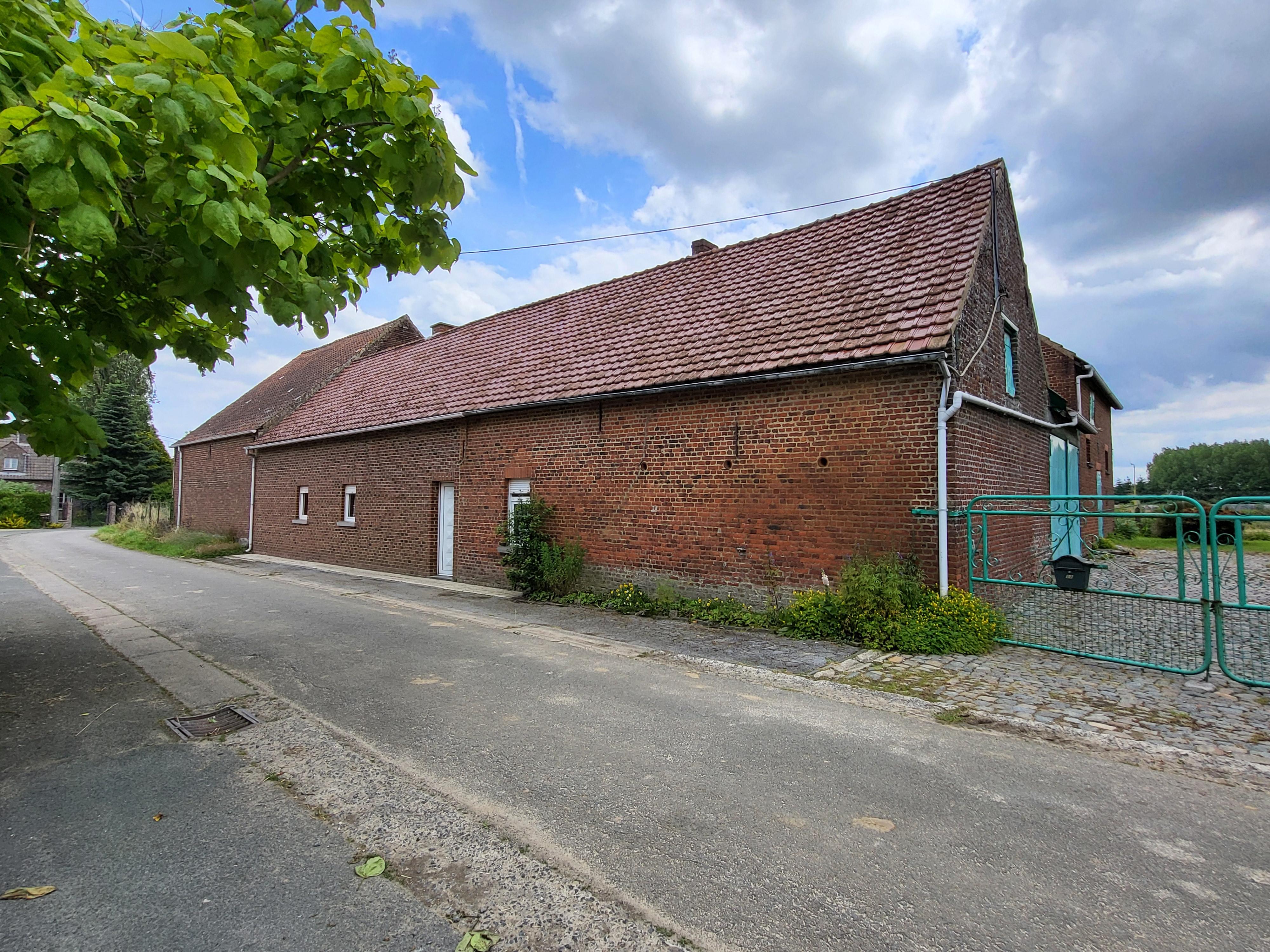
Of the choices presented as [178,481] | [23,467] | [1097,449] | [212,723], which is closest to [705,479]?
[212,723]

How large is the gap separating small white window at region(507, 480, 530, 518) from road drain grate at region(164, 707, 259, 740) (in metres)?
7.28

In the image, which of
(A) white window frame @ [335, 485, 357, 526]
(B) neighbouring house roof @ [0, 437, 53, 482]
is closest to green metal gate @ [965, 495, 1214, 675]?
(A) white window frame @ [335, 485, 357, 526]

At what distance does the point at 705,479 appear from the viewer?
945cm

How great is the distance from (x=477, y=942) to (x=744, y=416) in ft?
24.8

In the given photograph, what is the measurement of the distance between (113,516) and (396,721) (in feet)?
148

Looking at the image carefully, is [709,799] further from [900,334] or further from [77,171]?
[900,334]

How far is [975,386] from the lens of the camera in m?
8.68

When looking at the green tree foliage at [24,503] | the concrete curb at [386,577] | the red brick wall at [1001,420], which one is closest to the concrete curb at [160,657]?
the concrete curb at [386,577]

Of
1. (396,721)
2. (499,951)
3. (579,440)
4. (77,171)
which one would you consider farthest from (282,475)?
(499,951)

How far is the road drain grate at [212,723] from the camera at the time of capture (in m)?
4.34

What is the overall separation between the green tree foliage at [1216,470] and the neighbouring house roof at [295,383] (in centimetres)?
7917

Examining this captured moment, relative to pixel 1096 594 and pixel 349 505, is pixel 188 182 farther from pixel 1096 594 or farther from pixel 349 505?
pixel 349 505

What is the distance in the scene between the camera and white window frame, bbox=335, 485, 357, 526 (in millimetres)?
16406

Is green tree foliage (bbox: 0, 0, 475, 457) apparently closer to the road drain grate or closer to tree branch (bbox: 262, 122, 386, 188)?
tree branch (bbox: 262, 122, 386, 188)
